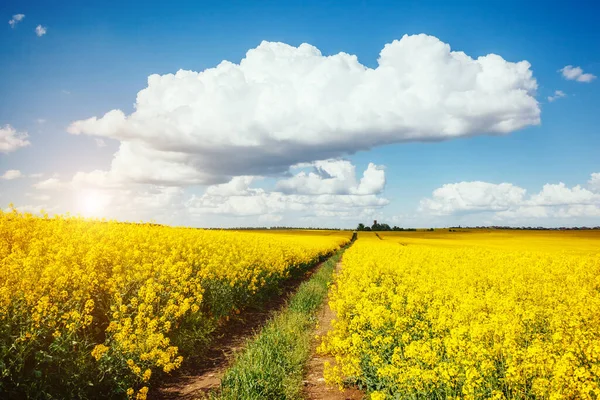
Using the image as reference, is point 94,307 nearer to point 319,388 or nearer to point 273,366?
point 273,366

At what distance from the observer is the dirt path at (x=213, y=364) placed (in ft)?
22.6

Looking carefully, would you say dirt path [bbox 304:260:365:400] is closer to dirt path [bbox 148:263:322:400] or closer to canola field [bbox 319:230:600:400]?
canola field [bbox 319:230:600:400]

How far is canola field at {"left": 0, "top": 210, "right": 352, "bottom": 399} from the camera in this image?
18.0ft

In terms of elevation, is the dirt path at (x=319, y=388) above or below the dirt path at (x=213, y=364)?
above

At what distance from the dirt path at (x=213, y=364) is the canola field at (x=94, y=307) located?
317 millimetres

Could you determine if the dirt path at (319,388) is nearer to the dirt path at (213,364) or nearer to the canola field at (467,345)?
the canola field at (467,345)

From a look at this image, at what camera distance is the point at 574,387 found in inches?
171

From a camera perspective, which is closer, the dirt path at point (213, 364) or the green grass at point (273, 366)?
the green grass at point (273, 366)

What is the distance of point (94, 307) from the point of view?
7.84m

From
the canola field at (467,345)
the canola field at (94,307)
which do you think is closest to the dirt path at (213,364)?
the canola field at (94,307)

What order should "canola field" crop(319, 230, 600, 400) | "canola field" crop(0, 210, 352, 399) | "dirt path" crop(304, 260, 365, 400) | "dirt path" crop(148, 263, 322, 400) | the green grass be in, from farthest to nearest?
"dirt path" crop(148, 263, 322, 400) < "dirt path" crop(304, 260, 365, 400) < the green grass < "canola field" crop(0, 210, 352, 399) < "canola field" crop(319, 230, 600, 400)

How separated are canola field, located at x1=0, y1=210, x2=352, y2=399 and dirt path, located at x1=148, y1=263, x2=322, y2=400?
317 mm

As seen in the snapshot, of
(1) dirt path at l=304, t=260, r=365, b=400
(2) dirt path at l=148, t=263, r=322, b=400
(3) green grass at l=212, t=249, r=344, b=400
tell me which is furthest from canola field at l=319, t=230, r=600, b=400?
(2) dirt path at l=148, t=263, r=322, b=400

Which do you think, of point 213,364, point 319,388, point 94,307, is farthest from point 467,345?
point 94,307
